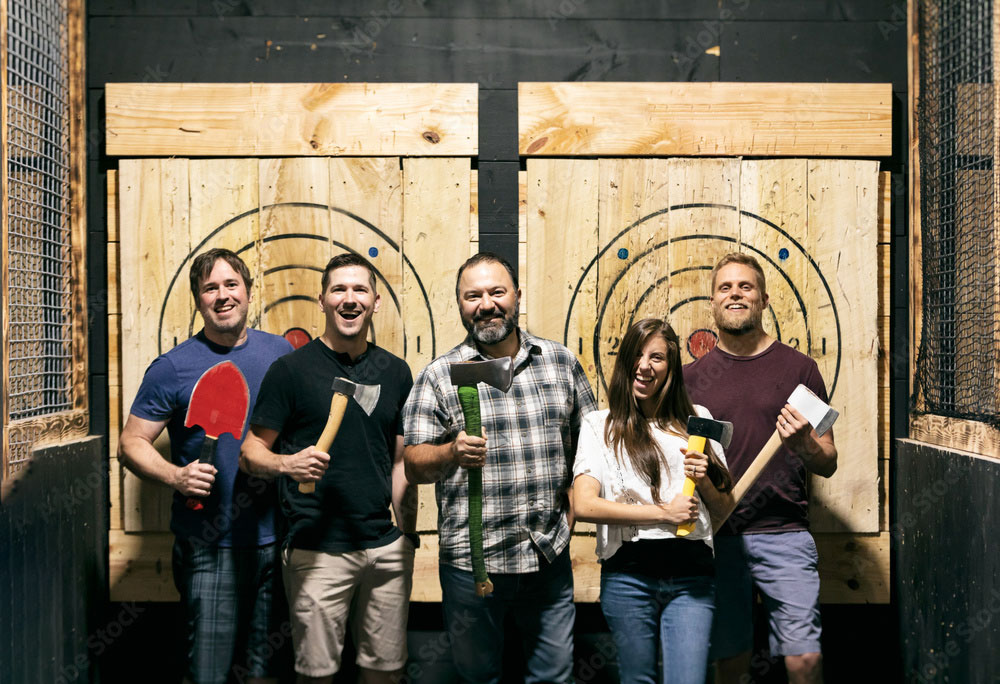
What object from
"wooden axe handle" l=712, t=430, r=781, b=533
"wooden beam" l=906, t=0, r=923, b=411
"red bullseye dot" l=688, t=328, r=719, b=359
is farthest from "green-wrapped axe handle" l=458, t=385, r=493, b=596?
"wooden beam" l=906, t=0, r=923, b=411

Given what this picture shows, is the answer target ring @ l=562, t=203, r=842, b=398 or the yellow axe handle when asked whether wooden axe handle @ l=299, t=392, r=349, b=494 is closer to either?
the yellow axe handle

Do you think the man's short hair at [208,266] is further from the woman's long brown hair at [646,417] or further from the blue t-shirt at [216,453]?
the woman's long brown hair at [646,417]

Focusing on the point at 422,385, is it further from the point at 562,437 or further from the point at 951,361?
the point at 951,361

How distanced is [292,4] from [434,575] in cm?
281

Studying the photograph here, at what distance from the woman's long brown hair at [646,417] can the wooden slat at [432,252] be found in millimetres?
1246

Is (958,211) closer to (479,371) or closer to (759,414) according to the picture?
Answer: (759,414)

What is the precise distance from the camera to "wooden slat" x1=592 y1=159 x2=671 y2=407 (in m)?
3.83

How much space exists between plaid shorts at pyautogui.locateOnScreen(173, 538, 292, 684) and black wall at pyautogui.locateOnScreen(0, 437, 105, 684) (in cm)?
57

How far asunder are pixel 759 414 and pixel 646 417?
0.63m

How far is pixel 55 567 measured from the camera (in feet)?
11.0

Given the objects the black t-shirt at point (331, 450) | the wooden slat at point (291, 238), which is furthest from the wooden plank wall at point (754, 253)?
the black t-shirt at point (331, 450)

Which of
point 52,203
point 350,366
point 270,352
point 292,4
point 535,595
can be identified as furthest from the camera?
point 292,4

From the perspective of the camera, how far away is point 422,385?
113 inches

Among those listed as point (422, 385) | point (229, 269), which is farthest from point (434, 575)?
point (229, 269)
